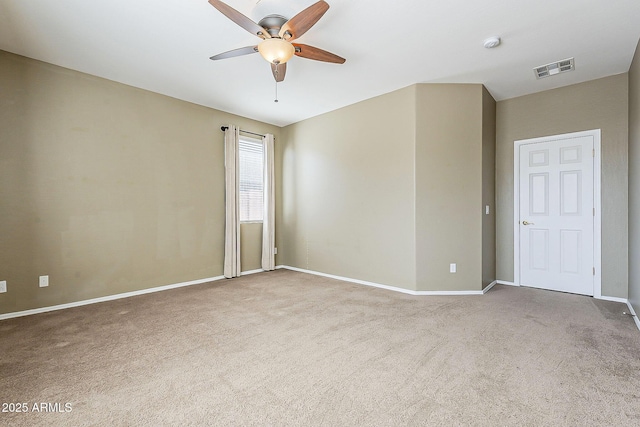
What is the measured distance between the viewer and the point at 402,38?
2941 mm

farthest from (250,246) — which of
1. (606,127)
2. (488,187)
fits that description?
(606,127)

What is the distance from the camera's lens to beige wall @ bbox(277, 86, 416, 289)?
422cm

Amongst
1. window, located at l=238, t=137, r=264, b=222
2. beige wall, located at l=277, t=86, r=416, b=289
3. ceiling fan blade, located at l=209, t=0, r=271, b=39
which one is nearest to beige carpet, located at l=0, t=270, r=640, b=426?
beige wall, located at l=277, t=86, r=416, b=289

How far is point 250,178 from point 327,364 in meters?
3.99

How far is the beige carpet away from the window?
2.19m

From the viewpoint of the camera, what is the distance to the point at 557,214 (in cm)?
415

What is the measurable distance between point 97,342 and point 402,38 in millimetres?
3949

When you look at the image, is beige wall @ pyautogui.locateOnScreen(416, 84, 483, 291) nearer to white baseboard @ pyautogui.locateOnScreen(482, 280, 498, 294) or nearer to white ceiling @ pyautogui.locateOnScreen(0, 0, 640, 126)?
white baseboard @ pyautogui.locateOnScreen(482, 280, 498, 294)

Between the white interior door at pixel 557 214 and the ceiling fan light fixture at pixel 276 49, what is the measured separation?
3765 millimetres

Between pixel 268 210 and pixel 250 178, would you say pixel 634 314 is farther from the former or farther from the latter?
pixel 250 178

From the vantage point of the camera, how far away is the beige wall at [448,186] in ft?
13.1

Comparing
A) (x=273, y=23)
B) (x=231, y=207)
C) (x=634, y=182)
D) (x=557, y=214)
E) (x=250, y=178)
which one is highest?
(x=273, y=23)

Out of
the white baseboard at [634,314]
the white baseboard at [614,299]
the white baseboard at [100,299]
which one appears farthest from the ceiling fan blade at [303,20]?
the white baseboard at [614,299]

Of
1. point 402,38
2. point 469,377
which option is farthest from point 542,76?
point 469,377
